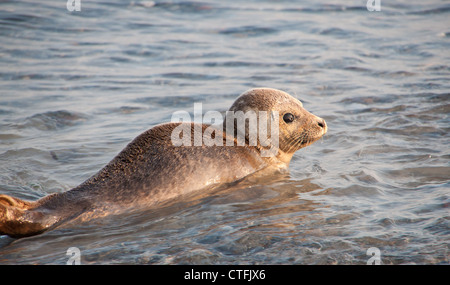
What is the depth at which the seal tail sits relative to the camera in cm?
479

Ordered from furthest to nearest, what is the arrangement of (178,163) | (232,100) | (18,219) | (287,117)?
(232,100) → (287,117) → (178,163) → (18,219)

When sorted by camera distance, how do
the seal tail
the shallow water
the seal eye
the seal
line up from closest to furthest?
the seal tail → the shallow water → the seal → the seal eye

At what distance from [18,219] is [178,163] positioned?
1580 mm

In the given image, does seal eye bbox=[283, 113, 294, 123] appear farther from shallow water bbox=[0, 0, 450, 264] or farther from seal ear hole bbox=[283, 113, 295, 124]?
shallow water bbox=[0, 0, 450, 264]

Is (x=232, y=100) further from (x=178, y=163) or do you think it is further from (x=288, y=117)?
(x=178, y=163)

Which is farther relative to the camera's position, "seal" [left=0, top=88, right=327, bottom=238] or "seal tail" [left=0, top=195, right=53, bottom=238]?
"seal" [left=0, top=88, right=327, bottom=238]

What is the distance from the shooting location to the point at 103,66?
40.2 feet

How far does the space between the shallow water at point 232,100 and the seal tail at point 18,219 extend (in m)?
0.11

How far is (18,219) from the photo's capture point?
487 centimetres

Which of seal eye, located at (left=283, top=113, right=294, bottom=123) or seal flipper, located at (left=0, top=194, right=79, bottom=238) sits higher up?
seal eye, located at (left=283, top=113, right=294, bottom=123)

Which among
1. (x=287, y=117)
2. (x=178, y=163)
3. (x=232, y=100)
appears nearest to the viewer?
(x=178, y=163)

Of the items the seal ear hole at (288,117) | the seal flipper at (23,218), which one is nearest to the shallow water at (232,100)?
the seal flipper at (23,218)

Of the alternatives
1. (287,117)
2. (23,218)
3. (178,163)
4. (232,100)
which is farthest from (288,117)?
(232,100)

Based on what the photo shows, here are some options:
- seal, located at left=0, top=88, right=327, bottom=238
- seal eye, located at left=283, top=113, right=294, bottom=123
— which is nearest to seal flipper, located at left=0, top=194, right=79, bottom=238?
seal, located at left=0, top=88, right=327, bottom=238
